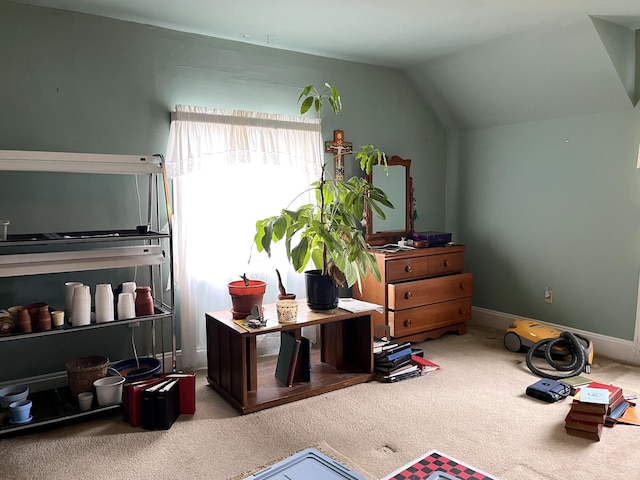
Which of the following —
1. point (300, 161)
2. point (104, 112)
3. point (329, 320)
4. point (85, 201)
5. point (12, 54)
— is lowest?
point (329, 320)

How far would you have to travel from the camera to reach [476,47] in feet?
12.3

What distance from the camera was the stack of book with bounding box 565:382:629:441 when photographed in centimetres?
245

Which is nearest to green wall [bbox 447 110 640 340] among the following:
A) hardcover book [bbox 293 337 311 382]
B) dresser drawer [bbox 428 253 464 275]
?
dresser drawer [bbox 428 253 464 275]

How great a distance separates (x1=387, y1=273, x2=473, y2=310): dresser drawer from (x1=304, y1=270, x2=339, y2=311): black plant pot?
0.72m

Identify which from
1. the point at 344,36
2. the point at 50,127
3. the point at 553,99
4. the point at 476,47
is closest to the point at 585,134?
the point at 553,99

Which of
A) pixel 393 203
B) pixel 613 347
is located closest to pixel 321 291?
pixel 393 203

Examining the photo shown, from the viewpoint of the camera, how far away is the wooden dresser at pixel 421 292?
149 inches

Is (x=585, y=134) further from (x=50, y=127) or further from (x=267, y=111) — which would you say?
(x=50, y=127)

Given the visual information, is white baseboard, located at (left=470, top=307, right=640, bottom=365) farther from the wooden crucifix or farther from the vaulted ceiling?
the wooden crucifix

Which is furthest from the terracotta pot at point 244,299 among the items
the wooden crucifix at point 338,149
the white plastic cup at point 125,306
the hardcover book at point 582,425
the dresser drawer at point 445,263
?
the hardcover book at point 582,425

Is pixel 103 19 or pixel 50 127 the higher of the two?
pixel 103 19

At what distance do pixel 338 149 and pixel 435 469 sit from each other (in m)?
2.60

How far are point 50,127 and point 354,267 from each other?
198cm

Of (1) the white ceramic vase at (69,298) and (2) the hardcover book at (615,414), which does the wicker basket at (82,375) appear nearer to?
(1) the white ceramic vase at (69,298)
